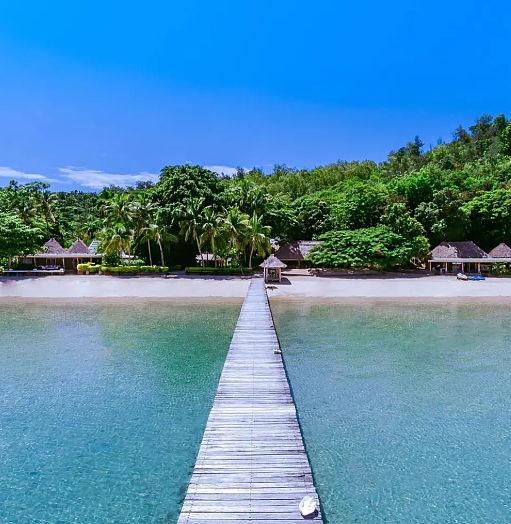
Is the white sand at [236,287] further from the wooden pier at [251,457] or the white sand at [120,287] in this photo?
the wooden pier at [251,457]

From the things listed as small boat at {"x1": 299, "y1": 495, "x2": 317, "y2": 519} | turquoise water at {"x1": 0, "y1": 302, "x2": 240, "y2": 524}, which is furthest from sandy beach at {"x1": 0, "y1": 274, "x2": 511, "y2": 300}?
small boat at {"x1": 299, "y1": 495, "x2": 317, "y2": 519}

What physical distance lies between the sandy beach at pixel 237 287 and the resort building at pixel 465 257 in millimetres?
2939

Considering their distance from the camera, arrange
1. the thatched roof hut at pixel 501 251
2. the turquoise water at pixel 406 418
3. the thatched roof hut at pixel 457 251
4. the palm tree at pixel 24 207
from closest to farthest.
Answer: the turquoise water at pixel 406 418, the thatched roof hut at pixel 501 251, the thatched roof hut at pixel 457 251, the palm tree at pixel 24 207

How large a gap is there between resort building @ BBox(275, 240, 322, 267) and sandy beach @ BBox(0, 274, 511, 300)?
5431mm

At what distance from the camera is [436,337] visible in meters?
16.6

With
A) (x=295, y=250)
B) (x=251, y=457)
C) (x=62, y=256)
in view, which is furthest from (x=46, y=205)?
(x=251, y=457)

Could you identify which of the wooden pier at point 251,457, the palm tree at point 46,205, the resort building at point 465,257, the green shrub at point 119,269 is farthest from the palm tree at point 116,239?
the resort building at point 465,257

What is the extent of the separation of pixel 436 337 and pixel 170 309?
14097mm

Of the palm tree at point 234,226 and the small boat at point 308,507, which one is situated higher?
the palm tree at point 234,226

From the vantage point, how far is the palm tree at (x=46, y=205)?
47.9 meters

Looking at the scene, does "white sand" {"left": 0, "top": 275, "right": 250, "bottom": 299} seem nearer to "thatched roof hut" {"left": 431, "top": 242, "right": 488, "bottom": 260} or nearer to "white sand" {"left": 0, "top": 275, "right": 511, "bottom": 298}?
"white sand" {"left": 0, "top": 275, "right": 511, "bottom": 298}

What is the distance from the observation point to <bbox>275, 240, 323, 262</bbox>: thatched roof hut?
39969 mm

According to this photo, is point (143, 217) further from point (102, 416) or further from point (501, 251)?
point (501, 251)

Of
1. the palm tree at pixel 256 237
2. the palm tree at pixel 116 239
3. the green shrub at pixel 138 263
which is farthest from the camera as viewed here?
the green shrub at pixel 138 263
